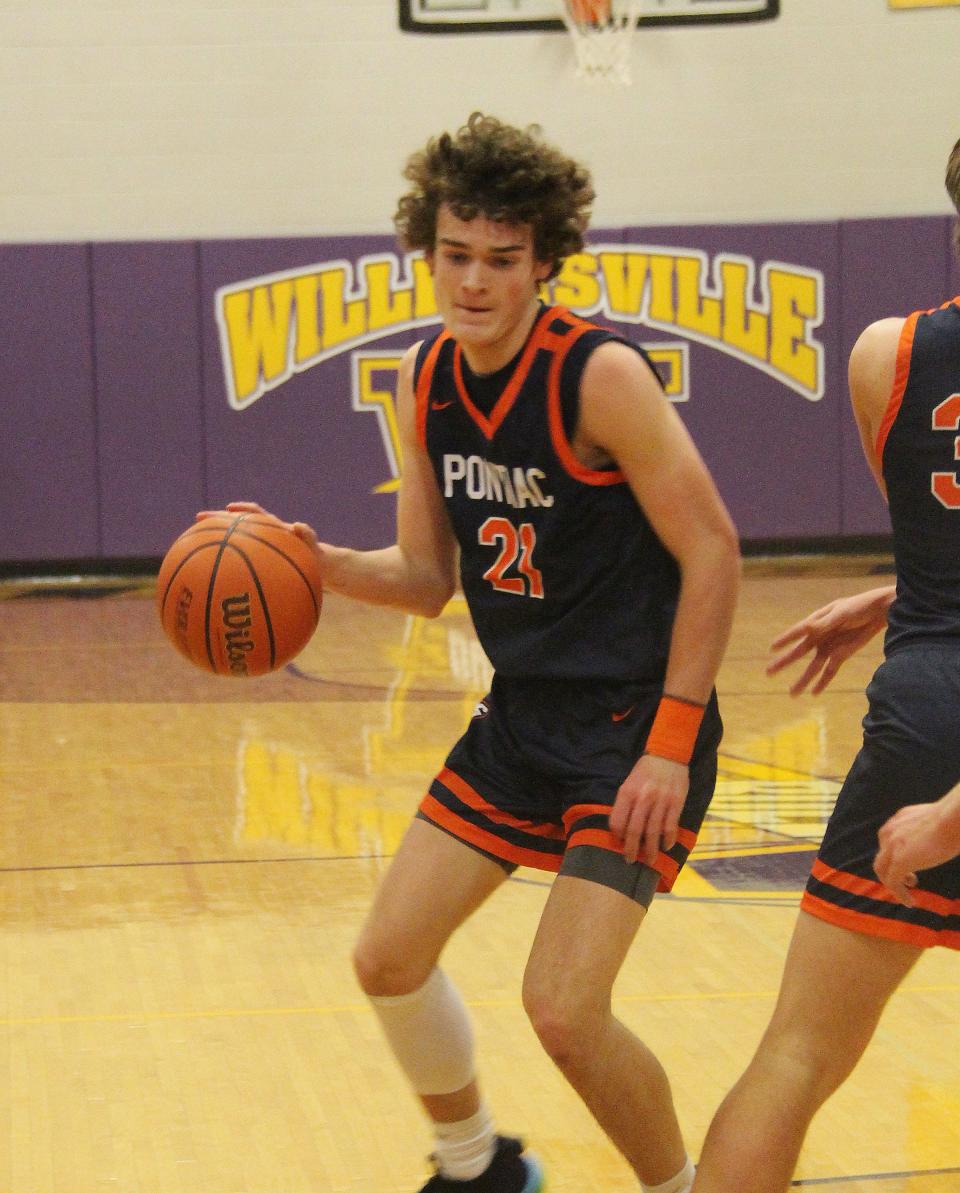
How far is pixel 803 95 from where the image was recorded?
11.2 m

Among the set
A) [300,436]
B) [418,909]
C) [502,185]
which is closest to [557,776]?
[418,909]

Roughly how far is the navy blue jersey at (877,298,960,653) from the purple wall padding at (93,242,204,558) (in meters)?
8.76

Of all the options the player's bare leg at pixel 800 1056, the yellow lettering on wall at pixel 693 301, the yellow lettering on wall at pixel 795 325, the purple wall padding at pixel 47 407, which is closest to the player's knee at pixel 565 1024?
the player's bare leg at pixel 800 1056

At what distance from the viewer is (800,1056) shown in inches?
87.2

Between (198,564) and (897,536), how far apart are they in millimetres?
1281

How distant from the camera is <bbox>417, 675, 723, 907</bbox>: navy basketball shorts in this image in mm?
2707

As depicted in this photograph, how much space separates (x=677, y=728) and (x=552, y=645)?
0.25m

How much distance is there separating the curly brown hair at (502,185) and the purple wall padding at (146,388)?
8.07m

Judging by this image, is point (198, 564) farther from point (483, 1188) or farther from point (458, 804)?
point (483, 1188)

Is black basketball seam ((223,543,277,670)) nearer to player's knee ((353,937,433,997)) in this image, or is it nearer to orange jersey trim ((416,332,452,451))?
orange jersey trim ((416,332,452,451))

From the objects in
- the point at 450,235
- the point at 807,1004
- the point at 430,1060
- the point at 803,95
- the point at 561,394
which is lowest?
the point at 430,1060

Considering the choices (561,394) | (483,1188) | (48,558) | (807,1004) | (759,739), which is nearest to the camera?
(807,1004)

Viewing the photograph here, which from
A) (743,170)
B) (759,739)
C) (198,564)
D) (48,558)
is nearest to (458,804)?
(198,564)

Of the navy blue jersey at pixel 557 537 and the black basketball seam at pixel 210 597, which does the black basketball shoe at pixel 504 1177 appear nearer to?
the navy blue jersey at pixel 557 537
